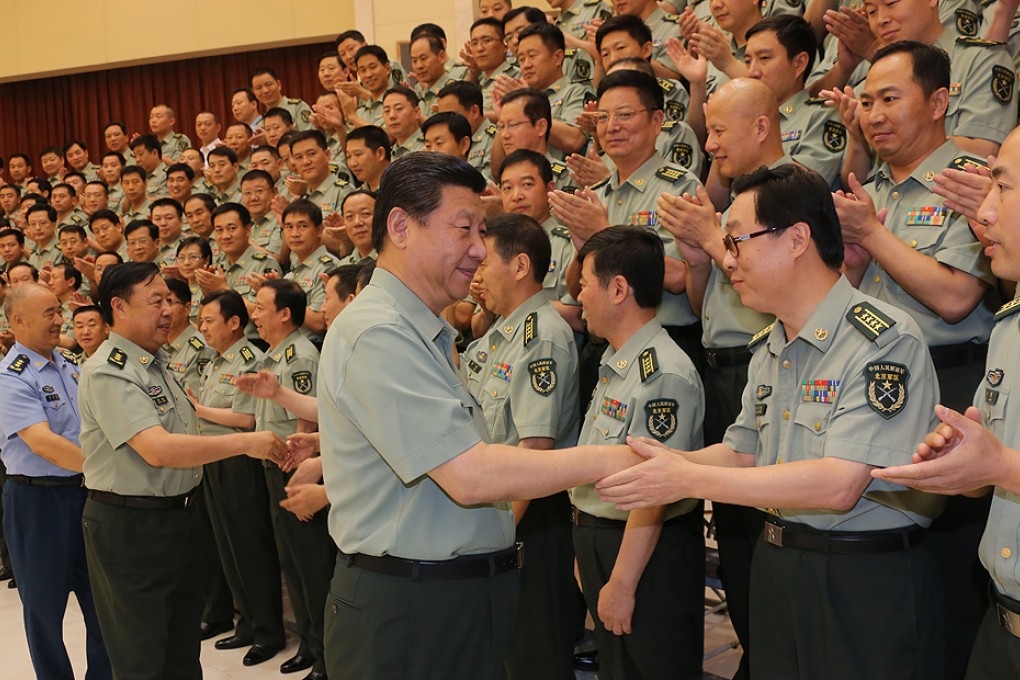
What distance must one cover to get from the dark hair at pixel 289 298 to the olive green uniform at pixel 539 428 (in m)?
1.35

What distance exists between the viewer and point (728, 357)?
2973 mm

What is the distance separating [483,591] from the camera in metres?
1.97

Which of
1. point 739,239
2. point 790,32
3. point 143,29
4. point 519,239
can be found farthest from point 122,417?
point 143,29

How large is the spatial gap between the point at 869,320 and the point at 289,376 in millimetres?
2725

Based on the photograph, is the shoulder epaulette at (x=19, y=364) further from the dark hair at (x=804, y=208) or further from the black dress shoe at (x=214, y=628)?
the dark hair at (x=804, y=208)

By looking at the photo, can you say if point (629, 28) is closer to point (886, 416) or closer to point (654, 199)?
point (654, 199)

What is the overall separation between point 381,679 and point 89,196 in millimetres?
7776

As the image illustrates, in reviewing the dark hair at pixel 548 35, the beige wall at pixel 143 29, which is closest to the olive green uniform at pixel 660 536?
the dark hair at pixel 548 35

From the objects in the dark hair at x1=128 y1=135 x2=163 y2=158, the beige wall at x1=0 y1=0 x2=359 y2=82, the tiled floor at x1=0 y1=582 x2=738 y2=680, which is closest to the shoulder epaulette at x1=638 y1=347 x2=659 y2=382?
the tiled floor at x1=0 y1=582 x2=738 y2=680

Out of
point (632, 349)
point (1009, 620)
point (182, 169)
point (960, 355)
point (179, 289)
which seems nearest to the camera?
point (1009, 620)

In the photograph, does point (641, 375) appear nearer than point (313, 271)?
Yes

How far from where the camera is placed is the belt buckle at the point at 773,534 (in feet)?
7.00

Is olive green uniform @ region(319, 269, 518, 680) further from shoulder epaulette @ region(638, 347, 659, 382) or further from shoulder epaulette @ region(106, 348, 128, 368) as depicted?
shoulder epaulette @ region(106, 348, 128, 368)

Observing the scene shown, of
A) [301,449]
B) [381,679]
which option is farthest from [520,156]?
[381,679]
